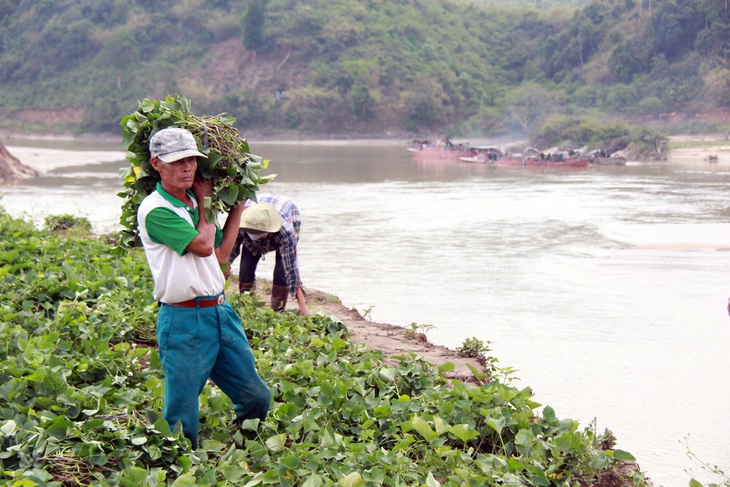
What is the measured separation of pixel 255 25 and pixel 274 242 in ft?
234

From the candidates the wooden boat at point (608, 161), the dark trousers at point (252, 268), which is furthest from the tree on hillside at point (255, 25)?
the dark trousers at point (252, 268)

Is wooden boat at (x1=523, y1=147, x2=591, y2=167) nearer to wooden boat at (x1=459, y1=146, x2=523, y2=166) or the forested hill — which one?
wooden boat at (x1=459, y1=146, x2=523, y2=166)

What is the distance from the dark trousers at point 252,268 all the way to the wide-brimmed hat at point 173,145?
129 inches

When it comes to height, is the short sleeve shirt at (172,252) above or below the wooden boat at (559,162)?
above

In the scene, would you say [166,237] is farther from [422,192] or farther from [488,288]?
[422,192]

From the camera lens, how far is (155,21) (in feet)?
277

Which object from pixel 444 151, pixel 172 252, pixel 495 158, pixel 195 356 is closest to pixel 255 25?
pixel 444 151

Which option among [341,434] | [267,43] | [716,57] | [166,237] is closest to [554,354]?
[341,434]

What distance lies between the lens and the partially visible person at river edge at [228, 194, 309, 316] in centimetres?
672

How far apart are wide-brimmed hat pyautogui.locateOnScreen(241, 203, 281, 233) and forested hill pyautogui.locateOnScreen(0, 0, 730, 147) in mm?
47244

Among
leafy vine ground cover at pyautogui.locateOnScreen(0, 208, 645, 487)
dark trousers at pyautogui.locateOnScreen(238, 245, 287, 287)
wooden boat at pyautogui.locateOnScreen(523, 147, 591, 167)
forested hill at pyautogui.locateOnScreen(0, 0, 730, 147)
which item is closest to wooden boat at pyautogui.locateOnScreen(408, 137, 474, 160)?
wooden boat at pyautogui.locateOnScreen(523, 147, 591, 167)

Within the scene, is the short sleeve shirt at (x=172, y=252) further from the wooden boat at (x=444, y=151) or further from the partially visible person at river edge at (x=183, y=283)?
the wooden boat at (x=444, y=151)

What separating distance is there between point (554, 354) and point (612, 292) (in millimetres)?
3040

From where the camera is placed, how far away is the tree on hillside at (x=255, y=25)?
73188mm
